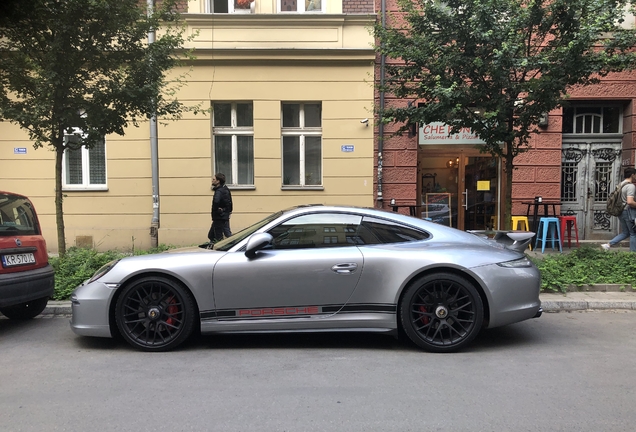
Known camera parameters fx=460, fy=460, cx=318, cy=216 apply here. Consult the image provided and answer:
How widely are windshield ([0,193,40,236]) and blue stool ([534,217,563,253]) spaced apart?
935 cm

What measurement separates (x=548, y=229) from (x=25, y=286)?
9894 millimetres

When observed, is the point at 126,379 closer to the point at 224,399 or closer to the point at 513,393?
the point at 224,399

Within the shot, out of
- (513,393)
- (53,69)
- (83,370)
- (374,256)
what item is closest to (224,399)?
(83,370)

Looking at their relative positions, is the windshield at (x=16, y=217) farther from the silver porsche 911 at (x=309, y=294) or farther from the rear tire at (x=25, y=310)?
the silver porsche 911 at (x=309, y=294)

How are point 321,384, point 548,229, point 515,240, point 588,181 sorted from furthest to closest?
point 588,181 < point 548,229 < point 515,240 < point 321,384

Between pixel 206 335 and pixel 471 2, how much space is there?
19.1ft

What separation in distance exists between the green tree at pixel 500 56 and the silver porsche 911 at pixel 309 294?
3.14 metres

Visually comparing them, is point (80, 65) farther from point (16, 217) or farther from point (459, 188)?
point (459, 188)

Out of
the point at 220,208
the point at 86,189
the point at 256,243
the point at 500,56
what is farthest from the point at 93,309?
the point at 86,189

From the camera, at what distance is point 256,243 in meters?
4.25

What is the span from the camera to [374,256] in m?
4.36

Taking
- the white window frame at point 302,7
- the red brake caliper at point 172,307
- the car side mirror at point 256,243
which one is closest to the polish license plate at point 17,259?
the red brake caliper at point 172,307

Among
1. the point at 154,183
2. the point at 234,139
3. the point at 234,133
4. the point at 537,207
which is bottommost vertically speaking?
the point at 537,207

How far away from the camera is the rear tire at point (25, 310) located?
5629mm
